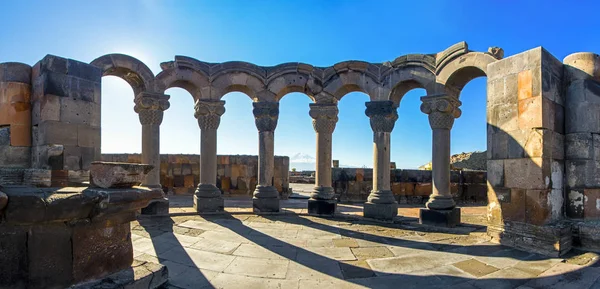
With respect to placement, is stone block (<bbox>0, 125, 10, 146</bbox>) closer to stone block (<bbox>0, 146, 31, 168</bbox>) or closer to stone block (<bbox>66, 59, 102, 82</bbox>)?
stone block (<bbox>0, 146, 31, 168</bbox>)

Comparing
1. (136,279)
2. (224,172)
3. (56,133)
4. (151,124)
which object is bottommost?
(136,279)

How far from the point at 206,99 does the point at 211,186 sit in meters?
2.52

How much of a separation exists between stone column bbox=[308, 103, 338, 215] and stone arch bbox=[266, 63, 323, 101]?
0.58 meters

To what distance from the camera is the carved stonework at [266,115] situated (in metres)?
9.59

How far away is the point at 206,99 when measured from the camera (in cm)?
960

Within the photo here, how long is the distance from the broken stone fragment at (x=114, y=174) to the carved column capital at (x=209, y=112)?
6.08 m

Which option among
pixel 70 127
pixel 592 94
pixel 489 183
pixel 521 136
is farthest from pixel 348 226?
pixel 70 127

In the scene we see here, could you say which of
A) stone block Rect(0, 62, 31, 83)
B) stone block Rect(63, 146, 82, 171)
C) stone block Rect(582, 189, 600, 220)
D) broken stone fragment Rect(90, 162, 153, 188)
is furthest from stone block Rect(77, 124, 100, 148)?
stone block Rect(582, 189, 600, 220)

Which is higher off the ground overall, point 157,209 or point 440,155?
point 440,155

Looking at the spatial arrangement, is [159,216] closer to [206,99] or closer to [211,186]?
[211,186]

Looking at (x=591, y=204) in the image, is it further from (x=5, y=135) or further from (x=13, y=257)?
(x=5, y=135)

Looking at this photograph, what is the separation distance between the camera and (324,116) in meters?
9.59

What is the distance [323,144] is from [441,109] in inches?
129

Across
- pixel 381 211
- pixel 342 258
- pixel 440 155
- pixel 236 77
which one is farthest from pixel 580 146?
pixel 236 77
